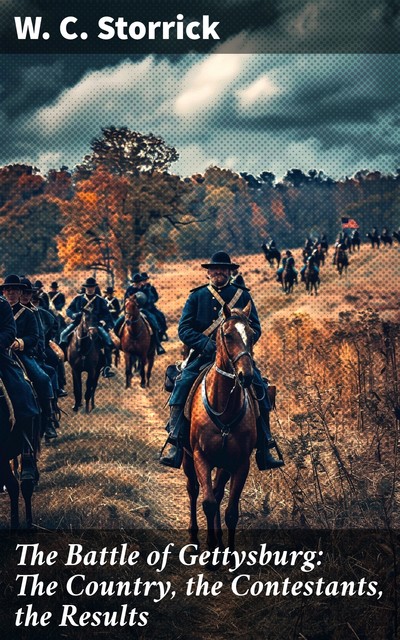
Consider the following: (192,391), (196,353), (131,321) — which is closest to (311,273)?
(131,321)

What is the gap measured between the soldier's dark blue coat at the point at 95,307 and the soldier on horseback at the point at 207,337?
8.80 metres

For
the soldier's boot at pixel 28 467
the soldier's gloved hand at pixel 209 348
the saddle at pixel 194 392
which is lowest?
the soldier's boot at pixel 28 467

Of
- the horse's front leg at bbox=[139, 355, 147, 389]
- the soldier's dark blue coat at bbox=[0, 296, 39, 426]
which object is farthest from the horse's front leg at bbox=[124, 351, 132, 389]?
the soldier's dark blue coat at bbox=[0, 296, 39, 426]

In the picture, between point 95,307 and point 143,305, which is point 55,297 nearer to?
point 143,305

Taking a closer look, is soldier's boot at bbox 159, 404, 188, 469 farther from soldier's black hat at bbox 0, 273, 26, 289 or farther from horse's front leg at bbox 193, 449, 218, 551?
soldier's black hat at bbox 0, 273, 26, 289

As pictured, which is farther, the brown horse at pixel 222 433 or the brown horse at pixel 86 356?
the brown horse at pixel 86 356

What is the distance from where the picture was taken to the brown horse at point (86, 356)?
16062 millimetres

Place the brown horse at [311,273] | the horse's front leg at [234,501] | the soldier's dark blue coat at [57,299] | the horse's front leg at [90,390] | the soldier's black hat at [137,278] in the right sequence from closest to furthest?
the horse's front leg at [234,501]
the horse's front leg at [90,390]
the soldier's black hat at [137,278]
the soldier's dark blue coat at [57,299]
the brown horse at [311,273]

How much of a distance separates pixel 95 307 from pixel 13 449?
832 cm

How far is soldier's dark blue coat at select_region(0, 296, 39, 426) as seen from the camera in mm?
8305

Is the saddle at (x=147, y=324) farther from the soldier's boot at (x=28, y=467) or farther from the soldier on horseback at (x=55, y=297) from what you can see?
the soldier's boot at (x=28, y=467)

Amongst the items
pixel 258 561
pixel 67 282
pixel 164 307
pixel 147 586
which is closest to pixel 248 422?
pixel 258 561

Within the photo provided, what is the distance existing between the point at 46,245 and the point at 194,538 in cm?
5274

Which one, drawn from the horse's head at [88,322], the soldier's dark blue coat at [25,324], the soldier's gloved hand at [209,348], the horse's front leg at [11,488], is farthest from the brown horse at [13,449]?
the horse's head at [88,322]
